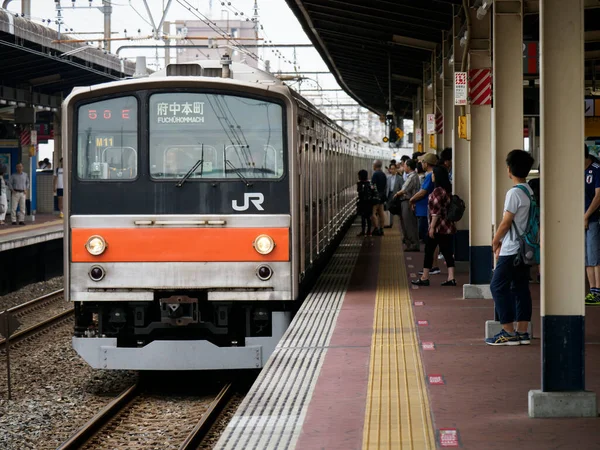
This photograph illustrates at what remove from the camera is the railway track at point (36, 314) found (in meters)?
14.2

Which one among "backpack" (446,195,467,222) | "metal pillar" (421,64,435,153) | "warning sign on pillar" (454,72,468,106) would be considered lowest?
"backpack" (446,195,467,222)

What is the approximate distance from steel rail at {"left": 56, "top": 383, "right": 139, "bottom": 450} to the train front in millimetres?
401

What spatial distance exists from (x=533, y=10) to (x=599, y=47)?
6.51 meters

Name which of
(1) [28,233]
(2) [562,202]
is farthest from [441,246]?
(1) [28,233]

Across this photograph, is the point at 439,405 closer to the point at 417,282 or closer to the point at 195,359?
the point at 195,359

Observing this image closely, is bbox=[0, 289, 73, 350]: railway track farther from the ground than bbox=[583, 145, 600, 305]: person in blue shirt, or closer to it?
closer to it

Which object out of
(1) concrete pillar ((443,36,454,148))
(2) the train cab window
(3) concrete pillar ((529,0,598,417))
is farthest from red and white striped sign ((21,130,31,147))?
(3) concrete pillar ((529,0,598,417))

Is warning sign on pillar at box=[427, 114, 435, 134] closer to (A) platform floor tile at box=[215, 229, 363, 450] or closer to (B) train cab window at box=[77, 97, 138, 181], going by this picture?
(A) platform floor tile at box=[215, 229, 363, 450]

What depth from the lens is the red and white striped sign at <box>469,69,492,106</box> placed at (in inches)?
481

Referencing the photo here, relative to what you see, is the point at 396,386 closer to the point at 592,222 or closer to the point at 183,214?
the point at 183,214

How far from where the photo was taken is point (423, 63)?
82.6 ft

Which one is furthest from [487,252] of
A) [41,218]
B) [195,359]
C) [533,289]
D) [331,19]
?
[41,218]

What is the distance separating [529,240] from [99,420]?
3.75 metres

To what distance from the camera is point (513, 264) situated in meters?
8.24
